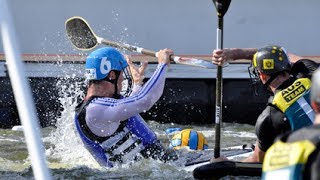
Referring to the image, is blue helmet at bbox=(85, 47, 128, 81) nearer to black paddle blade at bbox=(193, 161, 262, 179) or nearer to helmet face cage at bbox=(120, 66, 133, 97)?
helmet face cage at bbox=(120, 66, 133, 97)

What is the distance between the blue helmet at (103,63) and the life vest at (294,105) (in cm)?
147

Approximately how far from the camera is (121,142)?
6.25 m

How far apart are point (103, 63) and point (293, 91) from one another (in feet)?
5.33

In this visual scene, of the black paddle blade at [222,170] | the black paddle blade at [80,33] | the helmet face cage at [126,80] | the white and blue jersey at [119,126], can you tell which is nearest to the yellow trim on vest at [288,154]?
the black paddle blade at [222,170]

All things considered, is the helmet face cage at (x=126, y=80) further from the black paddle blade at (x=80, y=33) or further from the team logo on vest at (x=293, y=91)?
the team logo on vest at (x=293, y=91)

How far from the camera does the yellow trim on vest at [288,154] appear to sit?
290 centimetres

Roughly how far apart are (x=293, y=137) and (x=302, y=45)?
29.6 feet

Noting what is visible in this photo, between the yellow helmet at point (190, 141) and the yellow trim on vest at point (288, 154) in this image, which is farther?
the yellow helmet at point (190, 141)

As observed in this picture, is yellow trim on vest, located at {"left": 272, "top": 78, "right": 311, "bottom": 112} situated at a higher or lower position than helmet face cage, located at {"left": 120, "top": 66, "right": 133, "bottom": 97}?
lower

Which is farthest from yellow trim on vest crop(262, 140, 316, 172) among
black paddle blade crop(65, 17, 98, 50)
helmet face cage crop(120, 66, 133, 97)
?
black paddle blade crop(65, 17, 98, 50)

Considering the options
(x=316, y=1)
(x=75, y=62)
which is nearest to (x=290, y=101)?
(x=75, y=62)

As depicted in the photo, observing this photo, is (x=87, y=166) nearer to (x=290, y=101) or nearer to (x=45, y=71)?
(x=290, y=101)

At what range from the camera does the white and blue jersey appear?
6043 mm

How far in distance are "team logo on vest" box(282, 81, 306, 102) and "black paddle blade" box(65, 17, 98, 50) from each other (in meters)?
3.35
